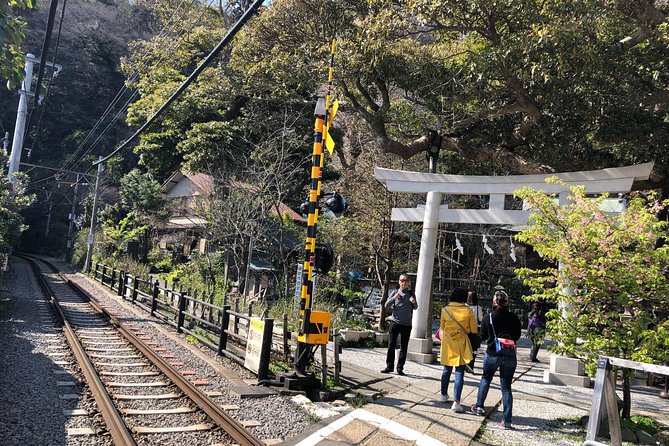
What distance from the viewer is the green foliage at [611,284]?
5.54m

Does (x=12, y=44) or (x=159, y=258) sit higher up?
(x=12, y=44)

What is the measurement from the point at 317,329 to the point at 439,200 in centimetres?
541

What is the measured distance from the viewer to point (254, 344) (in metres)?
7.84

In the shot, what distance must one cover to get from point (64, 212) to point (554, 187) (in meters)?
55.7

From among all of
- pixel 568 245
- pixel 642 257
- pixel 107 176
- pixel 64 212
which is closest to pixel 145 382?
pixel 568 245

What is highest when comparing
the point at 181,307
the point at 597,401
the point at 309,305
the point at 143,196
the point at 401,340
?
the point at 143,196

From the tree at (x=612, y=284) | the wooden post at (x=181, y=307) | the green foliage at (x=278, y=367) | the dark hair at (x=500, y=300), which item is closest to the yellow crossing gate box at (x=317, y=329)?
the green foliage at (x=278, y=367)

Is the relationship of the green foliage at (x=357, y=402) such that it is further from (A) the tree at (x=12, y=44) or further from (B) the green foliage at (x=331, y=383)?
(A) the tree at (x=12, y=44)

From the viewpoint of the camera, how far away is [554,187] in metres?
10.3

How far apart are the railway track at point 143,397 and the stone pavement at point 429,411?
102cm

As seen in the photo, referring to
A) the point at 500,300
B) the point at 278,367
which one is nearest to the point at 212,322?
the point at 278,367

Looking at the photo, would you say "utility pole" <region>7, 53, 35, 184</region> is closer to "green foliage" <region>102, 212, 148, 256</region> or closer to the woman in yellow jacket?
"green foliage" <region>102, 212, 148, 256</region>

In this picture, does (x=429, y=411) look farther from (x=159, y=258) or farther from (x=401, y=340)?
(x=159, y=258)

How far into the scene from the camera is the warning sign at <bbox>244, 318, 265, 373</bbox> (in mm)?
7598
